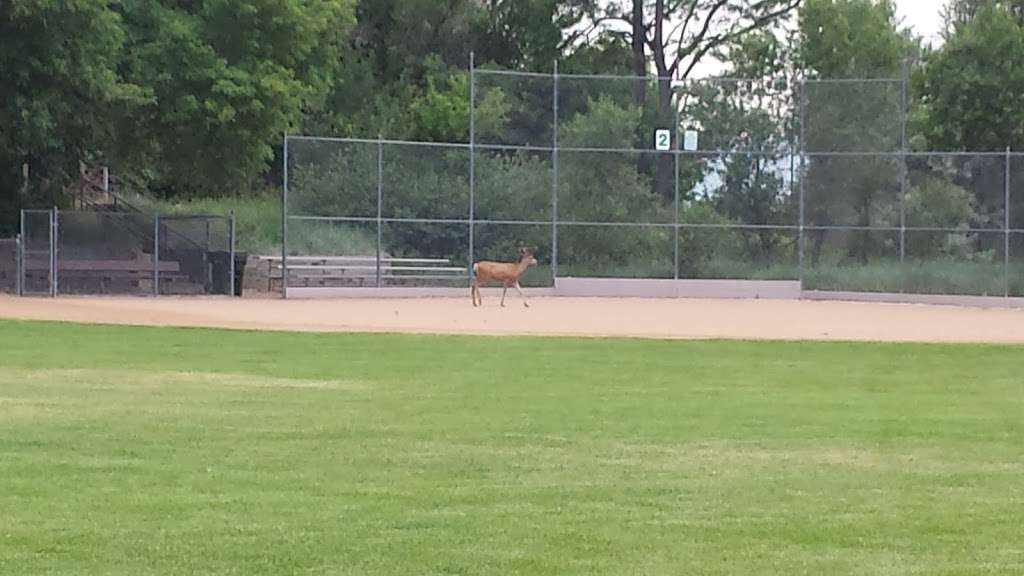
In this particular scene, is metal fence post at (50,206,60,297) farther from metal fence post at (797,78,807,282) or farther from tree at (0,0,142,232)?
metal fence post at (797,78,807,282)

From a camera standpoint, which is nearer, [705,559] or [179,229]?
[705,559]

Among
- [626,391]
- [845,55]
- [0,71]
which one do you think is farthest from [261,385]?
[845,55]

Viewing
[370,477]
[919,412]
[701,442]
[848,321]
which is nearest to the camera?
[370,477]

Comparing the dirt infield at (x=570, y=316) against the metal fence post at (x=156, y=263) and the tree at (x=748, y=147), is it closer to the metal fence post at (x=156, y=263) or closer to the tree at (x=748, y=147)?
the metal fence post at (x=156, y=263)

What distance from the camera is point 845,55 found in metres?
61.5

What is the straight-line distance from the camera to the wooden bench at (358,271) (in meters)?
37.9

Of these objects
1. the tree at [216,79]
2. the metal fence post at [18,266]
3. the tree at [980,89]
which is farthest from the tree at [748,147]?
the metal fence post at [18,266]

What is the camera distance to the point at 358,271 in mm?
38312

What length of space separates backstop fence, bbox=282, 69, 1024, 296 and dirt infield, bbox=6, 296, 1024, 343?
1936 millimetres

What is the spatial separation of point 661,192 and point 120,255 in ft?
42.5

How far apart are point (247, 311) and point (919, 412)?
19.0 m

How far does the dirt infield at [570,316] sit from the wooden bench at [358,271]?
4.89ft

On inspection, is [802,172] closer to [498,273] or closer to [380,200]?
[498,273]

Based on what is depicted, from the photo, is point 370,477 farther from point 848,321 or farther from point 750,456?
point 848,321
